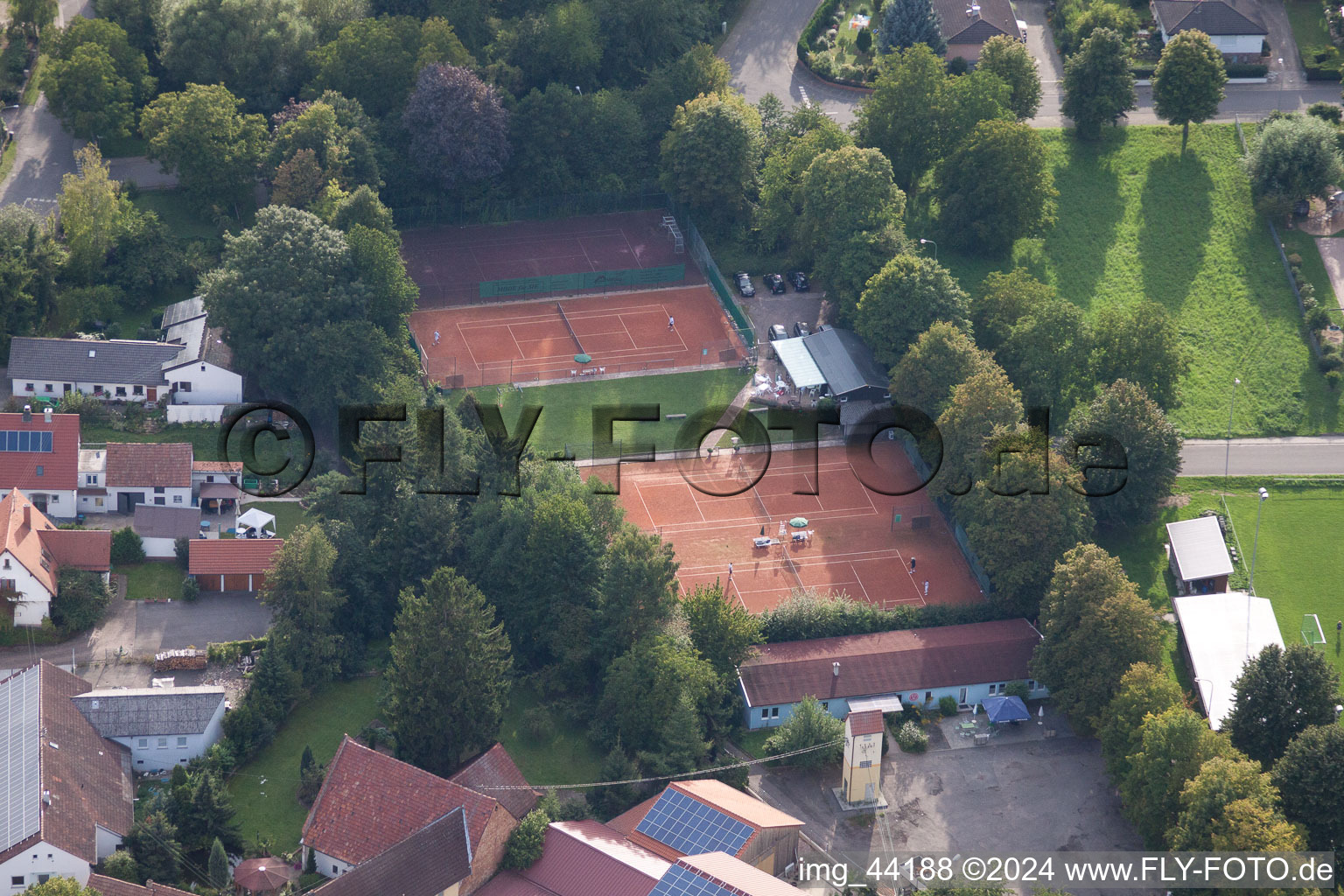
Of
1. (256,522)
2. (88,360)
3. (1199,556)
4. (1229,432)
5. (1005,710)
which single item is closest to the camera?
(1005,710)

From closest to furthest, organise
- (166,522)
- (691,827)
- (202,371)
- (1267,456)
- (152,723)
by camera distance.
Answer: (691,827)
(152,723)
(166,522)
(202,371)
(1267,456)

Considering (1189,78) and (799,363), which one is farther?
(1189,78)

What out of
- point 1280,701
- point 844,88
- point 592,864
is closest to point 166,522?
point 592,864

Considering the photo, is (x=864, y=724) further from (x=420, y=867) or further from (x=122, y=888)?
(x=122, y=888)

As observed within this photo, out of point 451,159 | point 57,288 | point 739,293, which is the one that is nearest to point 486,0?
point 451,159

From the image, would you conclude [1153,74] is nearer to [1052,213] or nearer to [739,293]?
[1052,213]

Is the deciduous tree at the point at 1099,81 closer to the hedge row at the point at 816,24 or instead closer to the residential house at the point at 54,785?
the hedge row at the point at 816,24
